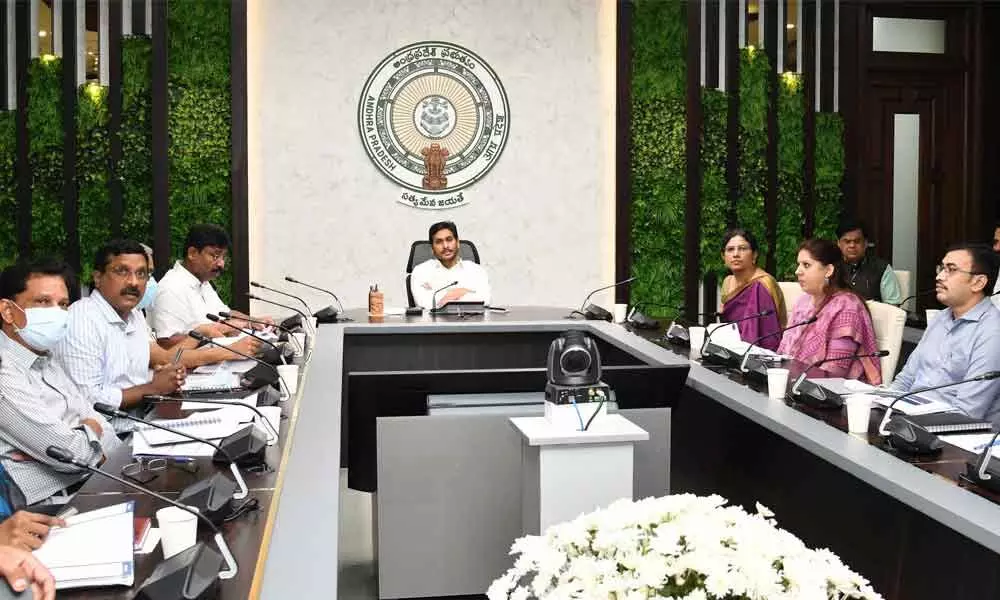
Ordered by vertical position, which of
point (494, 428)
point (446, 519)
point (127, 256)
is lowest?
point (446, 519)

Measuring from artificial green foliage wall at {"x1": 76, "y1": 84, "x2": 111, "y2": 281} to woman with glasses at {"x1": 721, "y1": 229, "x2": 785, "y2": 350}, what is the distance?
162 inches

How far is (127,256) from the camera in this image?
368 centimetres

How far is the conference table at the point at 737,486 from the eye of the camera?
1.84 metres

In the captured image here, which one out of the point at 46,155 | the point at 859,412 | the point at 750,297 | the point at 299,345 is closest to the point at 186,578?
the point at 859,412

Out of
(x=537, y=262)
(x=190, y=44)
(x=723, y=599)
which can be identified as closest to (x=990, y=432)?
(x=723, y=599)

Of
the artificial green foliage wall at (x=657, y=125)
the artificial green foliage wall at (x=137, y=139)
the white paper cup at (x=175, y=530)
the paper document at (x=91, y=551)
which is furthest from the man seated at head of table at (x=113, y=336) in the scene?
the artificial green foliage wall at (x=657, y=125)

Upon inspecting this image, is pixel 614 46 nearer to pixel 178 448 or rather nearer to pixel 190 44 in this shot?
pixel 190 44

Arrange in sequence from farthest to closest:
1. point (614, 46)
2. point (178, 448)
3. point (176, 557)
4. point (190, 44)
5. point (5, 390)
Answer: point (614, 46) → point (190, 44) → point (5, 390) → point (178, 448) → point (176, 557)

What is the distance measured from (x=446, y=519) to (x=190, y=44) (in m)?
Result: 4.81

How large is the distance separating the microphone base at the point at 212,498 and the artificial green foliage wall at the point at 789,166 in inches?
255

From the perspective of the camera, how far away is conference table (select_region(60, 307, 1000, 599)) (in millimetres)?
1839

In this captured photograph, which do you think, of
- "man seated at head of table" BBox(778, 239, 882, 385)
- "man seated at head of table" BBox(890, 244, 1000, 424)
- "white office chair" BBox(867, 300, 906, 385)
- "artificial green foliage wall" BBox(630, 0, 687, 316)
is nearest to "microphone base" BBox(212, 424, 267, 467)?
"man seated at head of table" BBox(890, 244, 1000, 424)

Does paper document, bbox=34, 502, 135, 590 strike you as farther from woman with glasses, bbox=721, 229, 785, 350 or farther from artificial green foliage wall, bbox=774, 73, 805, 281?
artificial green foliage wall, bbox=774, 73, 805, 281

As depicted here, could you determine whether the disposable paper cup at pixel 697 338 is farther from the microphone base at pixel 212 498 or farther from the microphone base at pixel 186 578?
the microphone base at pixel 186 578
